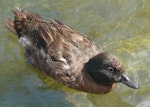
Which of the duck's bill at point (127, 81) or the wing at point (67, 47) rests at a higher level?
the wing at point (67, 47)

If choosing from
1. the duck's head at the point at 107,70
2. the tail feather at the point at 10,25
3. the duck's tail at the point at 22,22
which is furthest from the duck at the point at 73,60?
the tail feather at the point at 10,25

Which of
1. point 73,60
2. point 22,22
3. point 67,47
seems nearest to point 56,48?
point 67,47

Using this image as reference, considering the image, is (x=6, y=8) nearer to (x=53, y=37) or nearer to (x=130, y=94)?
(x=53, y=37)

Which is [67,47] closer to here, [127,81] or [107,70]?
[107,70]

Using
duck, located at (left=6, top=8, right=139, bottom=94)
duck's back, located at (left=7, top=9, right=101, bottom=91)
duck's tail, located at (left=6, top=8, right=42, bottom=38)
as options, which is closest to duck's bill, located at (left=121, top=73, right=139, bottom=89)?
duck, located at (left=6, top=8, right=139, bottom=94)

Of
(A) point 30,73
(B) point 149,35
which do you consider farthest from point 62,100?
(B) point 149,35

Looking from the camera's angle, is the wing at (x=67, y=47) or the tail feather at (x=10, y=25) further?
the tail feather at (x=10, y=25)

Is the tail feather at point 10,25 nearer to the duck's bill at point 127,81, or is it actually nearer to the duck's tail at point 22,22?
the duck's tail at point 22,22

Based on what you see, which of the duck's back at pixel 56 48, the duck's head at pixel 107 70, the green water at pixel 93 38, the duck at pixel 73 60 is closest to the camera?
the duck's head at pixel 107 70
